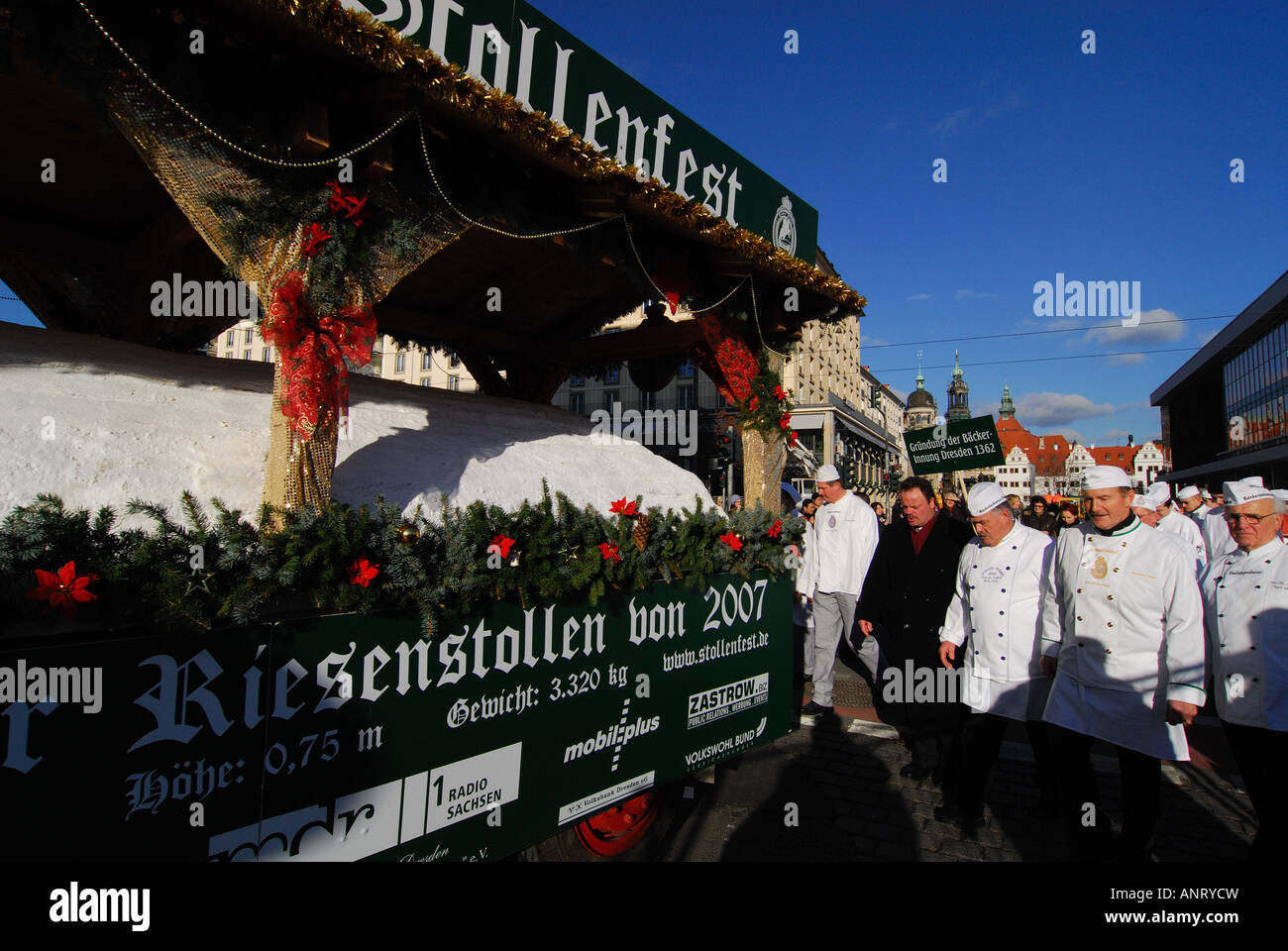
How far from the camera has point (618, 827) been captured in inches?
152

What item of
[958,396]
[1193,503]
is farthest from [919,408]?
[1193,503]

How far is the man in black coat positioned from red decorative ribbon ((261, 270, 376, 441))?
402cm

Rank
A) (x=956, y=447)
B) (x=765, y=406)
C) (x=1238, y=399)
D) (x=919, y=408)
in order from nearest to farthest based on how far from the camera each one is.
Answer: (x=765, y=406), (x=956, y=447), (x=1238, y=399), (x=919, y=408)

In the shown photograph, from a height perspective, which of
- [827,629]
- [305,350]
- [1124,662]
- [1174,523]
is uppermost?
[305,350]

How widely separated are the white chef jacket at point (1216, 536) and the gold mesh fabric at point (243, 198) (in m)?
8.44

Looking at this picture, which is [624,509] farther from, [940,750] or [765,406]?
[940,750]

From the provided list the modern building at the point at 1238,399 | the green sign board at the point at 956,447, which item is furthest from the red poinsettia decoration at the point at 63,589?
the modern building at the point at 1238,399

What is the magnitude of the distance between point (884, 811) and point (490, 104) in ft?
14.6

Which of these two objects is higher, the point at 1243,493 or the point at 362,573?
the point at 1243,493

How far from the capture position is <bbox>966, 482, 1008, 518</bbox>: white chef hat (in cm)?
443

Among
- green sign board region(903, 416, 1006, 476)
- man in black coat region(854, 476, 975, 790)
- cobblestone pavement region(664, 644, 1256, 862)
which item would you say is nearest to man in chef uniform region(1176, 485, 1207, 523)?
green sign board region(903, 416, 1006, 476)

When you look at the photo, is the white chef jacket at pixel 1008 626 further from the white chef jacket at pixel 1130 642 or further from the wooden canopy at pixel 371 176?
the wooden canopy at pixel 371 176

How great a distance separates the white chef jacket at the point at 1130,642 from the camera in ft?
11.5

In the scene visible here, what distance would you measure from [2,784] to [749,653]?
3.53m
